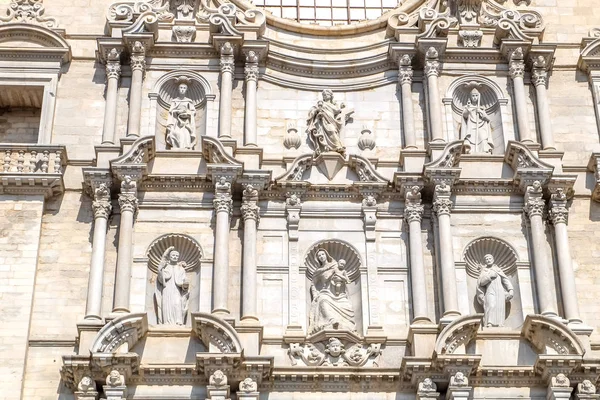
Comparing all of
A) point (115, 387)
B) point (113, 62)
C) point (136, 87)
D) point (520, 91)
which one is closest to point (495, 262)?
point (520, 91)

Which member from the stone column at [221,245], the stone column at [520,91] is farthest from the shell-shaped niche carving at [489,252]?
the stone column at [221,245]

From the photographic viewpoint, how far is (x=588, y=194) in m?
19.1

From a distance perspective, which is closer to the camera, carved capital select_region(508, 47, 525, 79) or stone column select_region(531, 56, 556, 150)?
stone column select_region(531, 56, 556, 150)

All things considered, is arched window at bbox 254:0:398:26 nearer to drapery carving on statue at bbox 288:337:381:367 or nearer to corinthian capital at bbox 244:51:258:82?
corinthian capital at bbox 244:51:258:82

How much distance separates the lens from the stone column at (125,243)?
1758 cm

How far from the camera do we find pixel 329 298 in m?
18.1

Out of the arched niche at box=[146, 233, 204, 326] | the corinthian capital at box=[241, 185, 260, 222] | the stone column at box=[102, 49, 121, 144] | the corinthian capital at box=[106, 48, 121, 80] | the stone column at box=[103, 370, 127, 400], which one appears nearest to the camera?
the stone column at box=[103, 370, 127, 400]

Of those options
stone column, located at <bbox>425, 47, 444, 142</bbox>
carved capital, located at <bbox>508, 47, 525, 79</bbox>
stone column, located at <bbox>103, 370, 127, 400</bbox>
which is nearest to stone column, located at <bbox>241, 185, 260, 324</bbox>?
stone column, located at <bbox>103, 370, 127, 400</bbox>

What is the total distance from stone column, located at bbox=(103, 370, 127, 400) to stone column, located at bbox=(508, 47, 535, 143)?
6906mm

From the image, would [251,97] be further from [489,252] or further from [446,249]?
[489,252]

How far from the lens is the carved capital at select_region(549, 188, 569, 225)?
1855 centimetres

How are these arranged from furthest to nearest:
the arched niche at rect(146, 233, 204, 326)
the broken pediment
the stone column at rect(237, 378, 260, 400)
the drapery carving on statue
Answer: the broken pediment → the arched niche at rect(146, 233, 204, 326) → the drapery carving on statue → the stone column at rect(237, 378, 260, 400)

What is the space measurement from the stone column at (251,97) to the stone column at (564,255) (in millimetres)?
4428

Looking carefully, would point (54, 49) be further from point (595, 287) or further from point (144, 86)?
point (595, 287)
